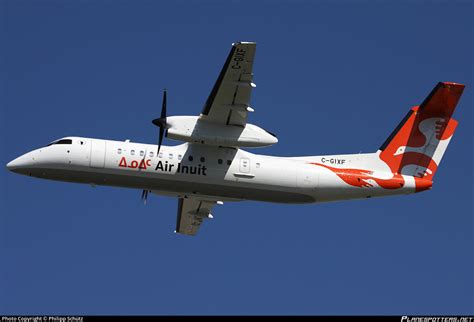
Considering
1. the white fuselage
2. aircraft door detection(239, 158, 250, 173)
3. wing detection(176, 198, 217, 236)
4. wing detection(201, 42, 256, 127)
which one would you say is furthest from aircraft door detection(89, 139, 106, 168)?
wing detection(176, 198, 217, 236)

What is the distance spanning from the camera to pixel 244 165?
87.3ft

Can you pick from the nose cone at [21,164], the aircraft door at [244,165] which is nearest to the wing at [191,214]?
the aircraft door at [244,165]

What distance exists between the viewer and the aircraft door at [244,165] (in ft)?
87.1

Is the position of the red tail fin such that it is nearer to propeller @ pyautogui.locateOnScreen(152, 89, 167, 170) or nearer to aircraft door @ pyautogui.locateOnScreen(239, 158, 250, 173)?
aircraft door @ pyautogui.locateOnScreen(239, 158, 250, 173)

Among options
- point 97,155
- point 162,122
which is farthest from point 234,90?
point 97,155

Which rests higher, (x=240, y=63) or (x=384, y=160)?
(x=240, y=63)

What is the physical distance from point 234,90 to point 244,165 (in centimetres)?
262

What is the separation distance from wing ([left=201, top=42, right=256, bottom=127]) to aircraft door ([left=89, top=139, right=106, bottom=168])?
3374mm

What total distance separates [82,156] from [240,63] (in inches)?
232

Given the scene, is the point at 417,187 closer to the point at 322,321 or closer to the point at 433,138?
the point at 433,138

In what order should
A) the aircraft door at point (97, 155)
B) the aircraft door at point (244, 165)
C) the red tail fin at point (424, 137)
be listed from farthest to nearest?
the red tail fin at point (424, 137), the aircraft door at point (244, 165), the aircraft door at point (97, 155)

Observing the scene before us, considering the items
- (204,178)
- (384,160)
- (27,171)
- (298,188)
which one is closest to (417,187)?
(384,160)

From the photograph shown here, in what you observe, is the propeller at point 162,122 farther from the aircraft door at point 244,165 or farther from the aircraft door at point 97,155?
the aircraft door at point 244,165

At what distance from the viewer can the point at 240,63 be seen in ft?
81.0
